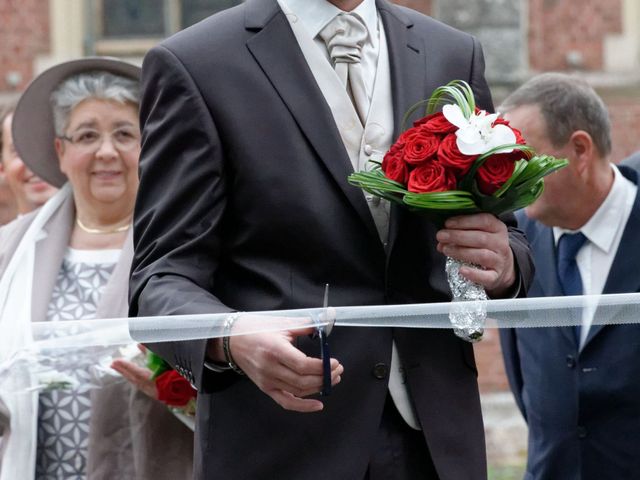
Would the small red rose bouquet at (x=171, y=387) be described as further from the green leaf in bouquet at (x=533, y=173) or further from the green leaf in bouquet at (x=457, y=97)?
the green leaf in bouquet at (x=533, y=173)

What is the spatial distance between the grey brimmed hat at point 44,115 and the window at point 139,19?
1039 centimetres

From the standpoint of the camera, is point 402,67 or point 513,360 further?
point 513,360

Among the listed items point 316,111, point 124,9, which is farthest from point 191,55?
point 124,9

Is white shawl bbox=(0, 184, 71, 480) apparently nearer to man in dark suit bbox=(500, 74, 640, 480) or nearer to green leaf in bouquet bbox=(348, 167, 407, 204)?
green leaf in bouquet bbox=(348, 167, 407, 204)

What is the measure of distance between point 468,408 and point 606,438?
5.77ft

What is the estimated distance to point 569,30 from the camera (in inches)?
601

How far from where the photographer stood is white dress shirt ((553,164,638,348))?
17.5 ft

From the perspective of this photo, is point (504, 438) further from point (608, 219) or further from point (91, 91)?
point (91, 91)

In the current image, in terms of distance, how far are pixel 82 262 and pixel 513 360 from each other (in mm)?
1680

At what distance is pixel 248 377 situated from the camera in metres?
3.37

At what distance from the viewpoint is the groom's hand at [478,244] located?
10.9 feet

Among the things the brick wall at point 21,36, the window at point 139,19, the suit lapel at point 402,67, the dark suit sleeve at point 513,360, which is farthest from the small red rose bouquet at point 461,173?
the window at point 139,19

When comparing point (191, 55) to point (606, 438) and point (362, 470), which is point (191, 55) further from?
point (606, 438)

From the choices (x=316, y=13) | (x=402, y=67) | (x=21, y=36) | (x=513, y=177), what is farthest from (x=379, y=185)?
(x=21, y=36)
